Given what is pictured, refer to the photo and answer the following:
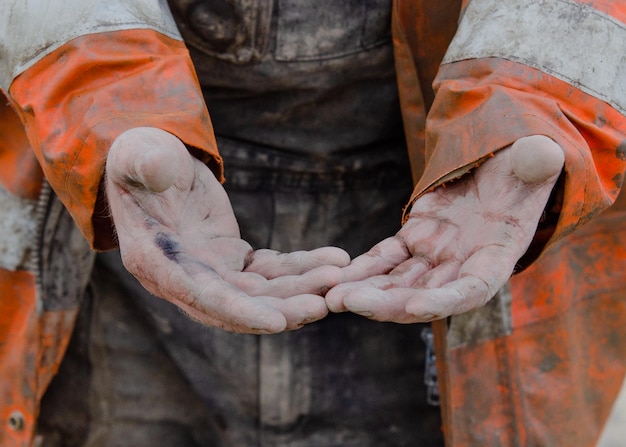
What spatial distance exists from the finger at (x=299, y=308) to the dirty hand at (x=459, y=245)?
1 centimetres

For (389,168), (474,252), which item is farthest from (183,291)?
(389,168)

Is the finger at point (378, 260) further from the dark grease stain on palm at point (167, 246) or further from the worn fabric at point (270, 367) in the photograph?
the worn fabric at point (270, 367)

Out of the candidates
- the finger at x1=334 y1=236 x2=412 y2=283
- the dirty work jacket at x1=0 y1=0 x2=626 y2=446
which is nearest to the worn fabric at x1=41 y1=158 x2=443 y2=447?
the dirty work jacket at x1=0 y1=0 x2=626 y2=446

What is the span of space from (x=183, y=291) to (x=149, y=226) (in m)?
0.08

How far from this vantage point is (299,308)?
89cm

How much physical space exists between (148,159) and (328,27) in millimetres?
446

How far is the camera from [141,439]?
1.53 metres

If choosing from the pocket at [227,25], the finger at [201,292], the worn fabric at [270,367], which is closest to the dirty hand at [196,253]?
the finger at [201,292]

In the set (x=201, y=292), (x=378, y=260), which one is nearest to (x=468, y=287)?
(x=378, y=260)

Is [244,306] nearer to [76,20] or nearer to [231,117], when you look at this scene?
[76,20]

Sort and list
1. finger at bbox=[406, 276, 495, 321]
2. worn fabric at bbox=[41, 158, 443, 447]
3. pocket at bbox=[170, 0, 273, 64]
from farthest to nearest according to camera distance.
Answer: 1. worn fabric at bbox=[41, 158, 443, 447]
2. pocket at bbox=[170, 0, 273, 64]
3. finger at bbox=[406, 276, 495, 321]

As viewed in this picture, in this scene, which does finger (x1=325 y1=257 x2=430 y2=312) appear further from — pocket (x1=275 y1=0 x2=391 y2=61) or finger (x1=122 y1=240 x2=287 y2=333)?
pocket (x1=275 y1=0 x2=391 y2=61)

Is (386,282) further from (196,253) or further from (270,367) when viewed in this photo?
(270,367)

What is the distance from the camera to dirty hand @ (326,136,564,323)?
88cm
